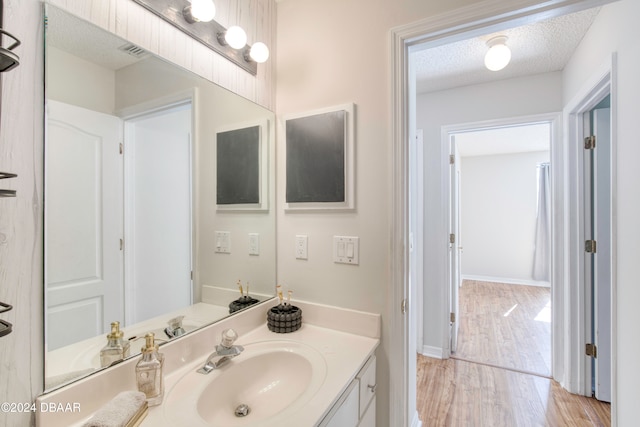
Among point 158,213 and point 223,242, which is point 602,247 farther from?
point 158,213

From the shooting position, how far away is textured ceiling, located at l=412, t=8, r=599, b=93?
172 cm

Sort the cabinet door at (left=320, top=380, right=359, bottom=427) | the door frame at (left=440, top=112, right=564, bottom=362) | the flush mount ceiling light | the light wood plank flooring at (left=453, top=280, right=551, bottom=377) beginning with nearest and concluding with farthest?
the cabinet door at (left=320, top=380, right=359, bottom=427) → the flush mount ceiling light → the door frame at (left=440, top=112, right=564, bottom=362) → the light wood plank flooring at (left=453, top=280, right=551, bottom=377)

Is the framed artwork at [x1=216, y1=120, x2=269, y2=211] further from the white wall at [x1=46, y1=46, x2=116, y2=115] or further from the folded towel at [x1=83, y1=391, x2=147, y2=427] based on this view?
the folded towel at [x1=83, y1=391, x2=147, y2=427]

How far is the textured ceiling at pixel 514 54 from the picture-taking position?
172 cm

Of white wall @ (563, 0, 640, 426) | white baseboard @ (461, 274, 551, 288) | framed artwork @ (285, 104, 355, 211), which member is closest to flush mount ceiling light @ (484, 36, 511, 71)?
white wall @ (563, 0, 640, 426)

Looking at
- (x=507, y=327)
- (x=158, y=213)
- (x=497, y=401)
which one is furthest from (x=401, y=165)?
(x=507, y=327)

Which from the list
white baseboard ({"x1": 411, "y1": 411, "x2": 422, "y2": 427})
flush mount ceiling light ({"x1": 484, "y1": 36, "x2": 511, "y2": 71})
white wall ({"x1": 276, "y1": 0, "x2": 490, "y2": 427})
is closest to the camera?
white wall ({"x1": 276, "y1": 0, "x2": 490, "y2": 427})

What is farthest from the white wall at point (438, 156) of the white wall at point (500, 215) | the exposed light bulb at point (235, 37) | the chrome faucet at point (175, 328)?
the white wall at point (500, 215)

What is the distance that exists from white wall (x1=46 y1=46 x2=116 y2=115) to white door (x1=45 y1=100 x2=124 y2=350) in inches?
0.9

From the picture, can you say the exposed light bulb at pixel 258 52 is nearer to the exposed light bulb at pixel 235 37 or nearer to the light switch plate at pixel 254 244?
the exposed light bulb at pixel 235 37

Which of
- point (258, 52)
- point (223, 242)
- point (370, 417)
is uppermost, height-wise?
point (258, 52)

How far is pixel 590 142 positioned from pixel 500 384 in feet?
6.15

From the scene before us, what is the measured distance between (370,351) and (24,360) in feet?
3.26

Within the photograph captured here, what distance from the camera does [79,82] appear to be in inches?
29.8
